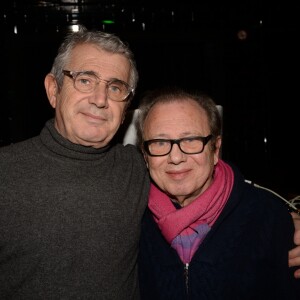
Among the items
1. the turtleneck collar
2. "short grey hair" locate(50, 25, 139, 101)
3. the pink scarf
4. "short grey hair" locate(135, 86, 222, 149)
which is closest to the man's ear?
"short grey hair" locate(50, 25, 139, 101)

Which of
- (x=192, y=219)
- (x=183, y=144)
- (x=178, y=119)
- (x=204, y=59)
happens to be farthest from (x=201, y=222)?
(x=204, y=59)

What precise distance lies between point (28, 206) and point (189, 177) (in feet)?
2.70

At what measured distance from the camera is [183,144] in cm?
156

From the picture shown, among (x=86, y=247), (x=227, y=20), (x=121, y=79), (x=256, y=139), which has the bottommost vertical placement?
(x=256, y=139)

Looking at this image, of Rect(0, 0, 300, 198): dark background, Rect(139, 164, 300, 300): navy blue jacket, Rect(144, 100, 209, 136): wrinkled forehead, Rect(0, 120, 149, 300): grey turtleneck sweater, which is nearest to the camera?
Rect(0, 120, 149, 300): grey turtleneck sweater

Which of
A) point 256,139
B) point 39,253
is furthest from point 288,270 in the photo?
point 256,139

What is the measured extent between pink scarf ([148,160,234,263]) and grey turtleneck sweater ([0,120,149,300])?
6.3 inches

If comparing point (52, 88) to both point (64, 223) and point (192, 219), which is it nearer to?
point (64, 223)

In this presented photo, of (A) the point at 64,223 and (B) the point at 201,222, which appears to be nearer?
(A) the point at 64,223

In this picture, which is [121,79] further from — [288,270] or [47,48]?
[47,48]

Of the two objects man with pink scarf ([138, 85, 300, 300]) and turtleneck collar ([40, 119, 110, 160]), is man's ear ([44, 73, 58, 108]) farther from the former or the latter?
man with pink scarf ([138, 85, 300, 300])

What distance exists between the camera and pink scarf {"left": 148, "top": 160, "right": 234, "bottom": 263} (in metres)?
1.49

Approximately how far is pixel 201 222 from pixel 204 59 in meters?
4.15

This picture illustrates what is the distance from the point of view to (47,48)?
476 cm
